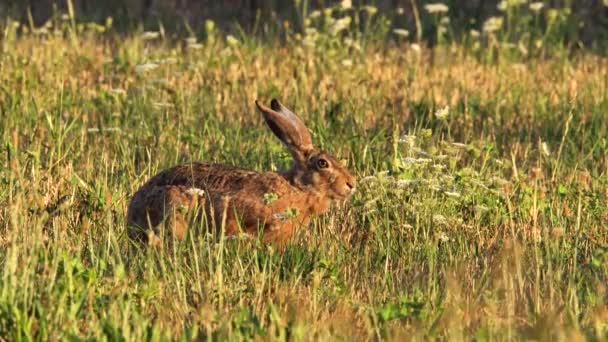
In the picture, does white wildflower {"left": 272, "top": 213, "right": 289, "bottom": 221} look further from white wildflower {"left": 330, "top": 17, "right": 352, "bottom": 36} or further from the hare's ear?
white wildflower {"left": 330, "top": 17, "right": 352, "bottom": 36}

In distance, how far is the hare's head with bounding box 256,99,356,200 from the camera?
6.15 m

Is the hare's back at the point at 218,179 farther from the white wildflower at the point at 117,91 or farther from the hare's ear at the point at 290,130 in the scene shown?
the white wildflower at the point at 117,91

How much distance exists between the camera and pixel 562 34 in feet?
37.5

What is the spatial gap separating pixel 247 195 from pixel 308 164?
46 cm

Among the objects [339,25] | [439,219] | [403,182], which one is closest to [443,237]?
[439,219]

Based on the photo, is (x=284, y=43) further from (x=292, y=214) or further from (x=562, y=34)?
(x=292, y=214)

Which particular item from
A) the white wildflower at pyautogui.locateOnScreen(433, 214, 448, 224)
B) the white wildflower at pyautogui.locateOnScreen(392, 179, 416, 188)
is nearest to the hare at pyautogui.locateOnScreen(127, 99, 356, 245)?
the white wildflower at pyautogui.locateOnScreen(392, 179, 416, 188)

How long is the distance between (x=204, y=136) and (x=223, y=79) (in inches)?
64.7

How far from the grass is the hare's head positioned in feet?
0.42

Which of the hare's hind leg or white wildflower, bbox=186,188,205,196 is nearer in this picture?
white wildflower, bbox=186,188,205,196

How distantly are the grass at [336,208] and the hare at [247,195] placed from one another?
0.12 m

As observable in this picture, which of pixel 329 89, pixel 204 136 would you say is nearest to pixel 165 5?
pixel 329 89

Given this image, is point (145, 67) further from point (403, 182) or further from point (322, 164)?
point (403, 182)

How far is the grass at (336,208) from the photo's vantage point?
4.46m
